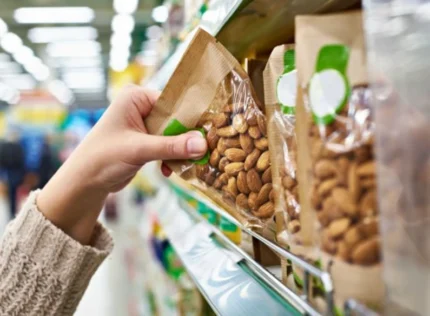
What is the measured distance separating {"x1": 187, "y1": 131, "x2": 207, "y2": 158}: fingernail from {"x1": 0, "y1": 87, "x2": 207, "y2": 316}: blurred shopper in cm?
19

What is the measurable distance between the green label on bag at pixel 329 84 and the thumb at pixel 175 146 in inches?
14.1

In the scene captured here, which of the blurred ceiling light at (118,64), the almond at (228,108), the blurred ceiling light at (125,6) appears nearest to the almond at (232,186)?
the almond at (228,108)

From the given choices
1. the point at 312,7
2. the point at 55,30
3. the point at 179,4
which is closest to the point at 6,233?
the point at 312,7

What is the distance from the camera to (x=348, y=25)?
1.78 ft

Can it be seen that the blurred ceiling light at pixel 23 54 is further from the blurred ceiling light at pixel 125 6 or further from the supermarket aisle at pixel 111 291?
the supermarket aisle at pixel 111 291

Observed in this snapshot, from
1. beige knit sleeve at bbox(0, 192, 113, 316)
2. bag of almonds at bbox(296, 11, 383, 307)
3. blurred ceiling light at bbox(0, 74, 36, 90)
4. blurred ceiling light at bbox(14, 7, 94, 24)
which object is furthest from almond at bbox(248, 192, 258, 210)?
blurred ceiling light at bbox(0, 74, 36, 90)

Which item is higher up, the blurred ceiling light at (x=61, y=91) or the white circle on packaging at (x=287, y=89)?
the blurred ceiling light at (x=61, y=91)

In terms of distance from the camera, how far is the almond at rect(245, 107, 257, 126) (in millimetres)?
868

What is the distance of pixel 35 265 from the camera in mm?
1188

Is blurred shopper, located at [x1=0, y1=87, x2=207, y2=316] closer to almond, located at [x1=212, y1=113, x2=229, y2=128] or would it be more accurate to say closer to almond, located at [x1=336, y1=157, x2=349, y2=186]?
almond, located at [x1=212, y1=113, x2=229, y2=128]

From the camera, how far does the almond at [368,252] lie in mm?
491

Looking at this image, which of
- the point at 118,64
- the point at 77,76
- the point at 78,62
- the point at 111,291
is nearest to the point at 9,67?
the point at 78,62

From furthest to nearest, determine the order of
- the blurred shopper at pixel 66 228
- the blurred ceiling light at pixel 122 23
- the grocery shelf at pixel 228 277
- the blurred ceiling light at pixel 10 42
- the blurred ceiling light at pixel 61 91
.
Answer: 1. the blurred ceiling light at pixel 61 91
2. the blurred ceiling light at pixel 10 42
3. the blurred ceiling light at pixel 122 23
4. the blurred shopper at pixel 66 228
5. the grocery shelf at pixel 228 277

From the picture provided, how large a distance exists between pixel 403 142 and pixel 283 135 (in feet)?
1.04
